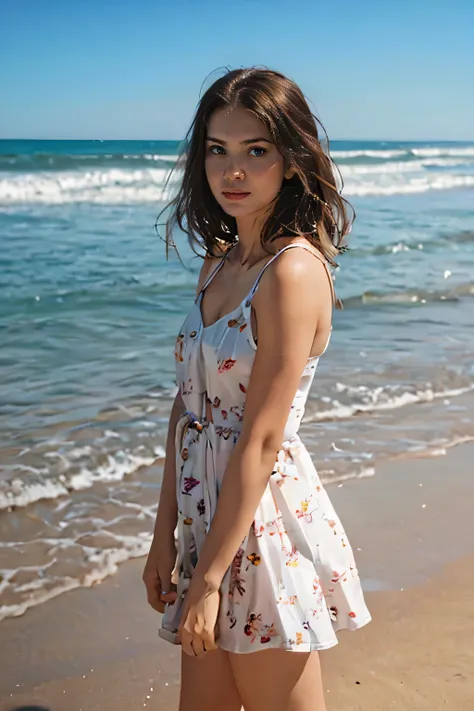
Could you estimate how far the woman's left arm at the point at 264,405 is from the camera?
1.87 metres

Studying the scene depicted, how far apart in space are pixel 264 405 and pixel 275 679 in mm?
644

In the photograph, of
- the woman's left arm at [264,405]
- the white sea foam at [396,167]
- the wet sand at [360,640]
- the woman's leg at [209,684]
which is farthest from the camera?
the white sea foam at [396,167]

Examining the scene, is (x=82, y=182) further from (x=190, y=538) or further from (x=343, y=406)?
(x=190, y=538)

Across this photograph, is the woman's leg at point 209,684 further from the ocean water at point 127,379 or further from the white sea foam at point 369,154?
the white sea foam at point 369,154

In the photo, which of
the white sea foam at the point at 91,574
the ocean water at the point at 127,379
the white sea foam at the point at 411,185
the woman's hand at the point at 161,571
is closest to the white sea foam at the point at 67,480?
the ocean water at the point at 127,379

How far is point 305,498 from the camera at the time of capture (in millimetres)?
2035

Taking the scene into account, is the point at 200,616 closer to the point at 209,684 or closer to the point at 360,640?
the point at 209,684

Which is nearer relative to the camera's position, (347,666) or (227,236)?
(227,236)

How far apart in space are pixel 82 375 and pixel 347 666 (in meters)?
4.07

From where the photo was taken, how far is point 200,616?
1931 mm

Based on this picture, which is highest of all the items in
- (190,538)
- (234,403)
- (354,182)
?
(234,403)

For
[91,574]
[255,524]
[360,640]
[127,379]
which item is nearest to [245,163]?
[255,524]

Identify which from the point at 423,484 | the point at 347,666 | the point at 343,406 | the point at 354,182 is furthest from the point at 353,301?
the point at 354,182

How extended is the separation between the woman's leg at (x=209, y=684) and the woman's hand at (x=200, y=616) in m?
0.16
